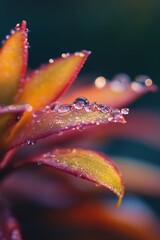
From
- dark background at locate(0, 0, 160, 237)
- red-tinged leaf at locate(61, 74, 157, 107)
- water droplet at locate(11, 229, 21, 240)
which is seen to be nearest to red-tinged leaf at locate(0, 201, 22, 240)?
water droplet at locate(11, 229, 21, 240)

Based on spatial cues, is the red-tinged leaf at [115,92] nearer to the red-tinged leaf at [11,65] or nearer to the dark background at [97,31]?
the red-tinged leaf at [11,65]

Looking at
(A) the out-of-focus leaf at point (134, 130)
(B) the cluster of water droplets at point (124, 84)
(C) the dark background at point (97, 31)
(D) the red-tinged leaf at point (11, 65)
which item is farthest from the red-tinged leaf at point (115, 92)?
(C) the dark background at point (97, 31)

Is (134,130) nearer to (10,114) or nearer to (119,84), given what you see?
(119,84)

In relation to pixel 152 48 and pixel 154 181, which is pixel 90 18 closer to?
pixel 152 48

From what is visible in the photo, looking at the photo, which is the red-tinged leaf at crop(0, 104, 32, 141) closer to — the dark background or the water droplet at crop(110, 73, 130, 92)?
the water droplet at crop(110, 73, 130, 92)

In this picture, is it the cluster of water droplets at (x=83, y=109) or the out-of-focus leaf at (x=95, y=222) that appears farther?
the out-of-focus leaf at (x=95, y=222)

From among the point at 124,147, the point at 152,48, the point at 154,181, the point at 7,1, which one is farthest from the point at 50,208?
the point at 7,1
